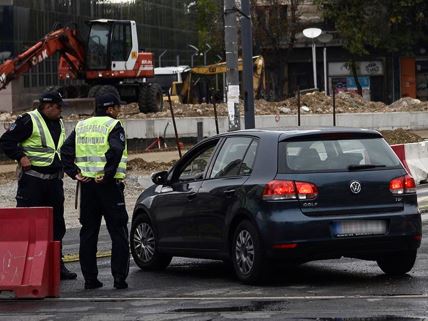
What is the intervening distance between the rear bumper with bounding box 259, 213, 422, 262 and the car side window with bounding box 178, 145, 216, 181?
1.48 metres

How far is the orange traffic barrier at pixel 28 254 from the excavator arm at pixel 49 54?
1218 inches

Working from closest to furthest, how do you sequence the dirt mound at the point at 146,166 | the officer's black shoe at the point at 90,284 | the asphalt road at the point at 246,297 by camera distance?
the asphalt road at the point at 246,297
the officer's black shoe at the point at 90,284
the dirt mound at the point at 146,166

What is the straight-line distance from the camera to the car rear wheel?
35.1 ft

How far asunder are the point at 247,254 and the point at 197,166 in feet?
4.78

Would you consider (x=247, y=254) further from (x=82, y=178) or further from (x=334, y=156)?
(x=82, y=178)

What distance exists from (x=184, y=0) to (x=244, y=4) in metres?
65.3

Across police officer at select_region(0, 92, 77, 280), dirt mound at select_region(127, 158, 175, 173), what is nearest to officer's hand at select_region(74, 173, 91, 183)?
police officer at select_region(0, 92, 77, 280)

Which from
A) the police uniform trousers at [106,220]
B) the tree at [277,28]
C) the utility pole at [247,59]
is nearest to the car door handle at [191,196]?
the police uniform trousers at [106,220]

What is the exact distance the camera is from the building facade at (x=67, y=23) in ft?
183

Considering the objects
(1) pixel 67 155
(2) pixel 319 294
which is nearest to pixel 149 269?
(1) pixel 67 155

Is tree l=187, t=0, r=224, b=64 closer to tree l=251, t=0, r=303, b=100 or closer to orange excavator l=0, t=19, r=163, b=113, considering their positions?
tree l=251, t=0, r=303, b=100

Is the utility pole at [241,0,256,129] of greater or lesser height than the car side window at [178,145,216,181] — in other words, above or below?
above

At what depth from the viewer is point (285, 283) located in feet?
36.4

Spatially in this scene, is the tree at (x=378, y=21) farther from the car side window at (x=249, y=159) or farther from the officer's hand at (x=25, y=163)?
the car side window at (x=249, y=159)
